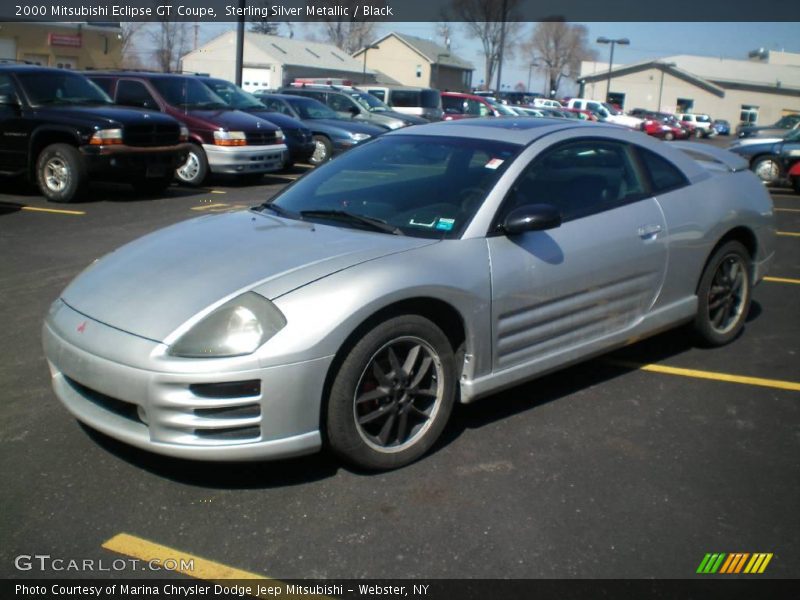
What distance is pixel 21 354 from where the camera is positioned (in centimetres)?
496

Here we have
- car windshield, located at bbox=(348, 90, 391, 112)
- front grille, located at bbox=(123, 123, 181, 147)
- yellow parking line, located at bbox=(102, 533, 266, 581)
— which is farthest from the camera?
car windshield, located at bbox=(348, 90, 391, 112)

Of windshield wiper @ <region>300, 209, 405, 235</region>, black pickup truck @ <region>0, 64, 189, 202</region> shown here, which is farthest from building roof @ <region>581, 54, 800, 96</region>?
windshield wiper @ <region>300, 209, 405, 235</region>

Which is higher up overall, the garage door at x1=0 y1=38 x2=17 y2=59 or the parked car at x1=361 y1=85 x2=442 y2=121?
the garage door at x1=0 y1=38 x2=17 y2=59

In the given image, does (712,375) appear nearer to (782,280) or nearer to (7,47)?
(782,280)

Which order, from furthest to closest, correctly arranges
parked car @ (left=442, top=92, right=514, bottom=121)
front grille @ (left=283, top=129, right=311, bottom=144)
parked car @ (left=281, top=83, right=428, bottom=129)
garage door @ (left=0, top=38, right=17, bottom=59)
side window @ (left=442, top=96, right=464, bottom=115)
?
garage door @ (left=0, top=38, right=17, bottom=59) → side window @ (left=442, top=96, right=464, bottom=115) → parked car @ (left=442, top=92, right=514, bottom=121) → parked car @ (left=281, top=83, right=428, bottom=129) → front grille @ (left=283, top=129, right=311, bottom=144)

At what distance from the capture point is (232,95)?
15.7 meters

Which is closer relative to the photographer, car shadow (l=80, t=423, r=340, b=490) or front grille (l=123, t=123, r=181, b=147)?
car shadow (l=80, t=423, r=340, b=490)

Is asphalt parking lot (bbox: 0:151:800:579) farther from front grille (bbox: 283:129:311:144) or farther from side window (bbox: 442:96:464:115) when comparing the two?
side window (bbox: 442:96:464:115)

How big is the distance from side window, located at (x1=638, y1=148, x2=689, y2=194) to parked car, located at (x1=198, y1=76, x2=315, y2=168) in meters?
11.0

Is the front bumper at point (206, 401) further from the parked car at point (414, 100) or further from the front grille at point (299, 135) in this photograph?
the parked car at point (414, 100)

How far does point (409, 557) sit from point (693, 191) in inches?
125

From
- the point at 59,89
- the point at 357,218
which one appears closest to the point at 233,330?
the point at 357,218

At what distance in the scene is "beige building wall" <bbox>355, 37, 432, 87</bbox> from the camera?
69.2 meters

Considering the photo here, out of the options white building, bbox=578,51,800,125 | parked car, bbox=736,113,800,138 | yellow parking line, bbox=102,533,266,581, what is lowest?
yellow parking line, bbox=102,533,266,581
